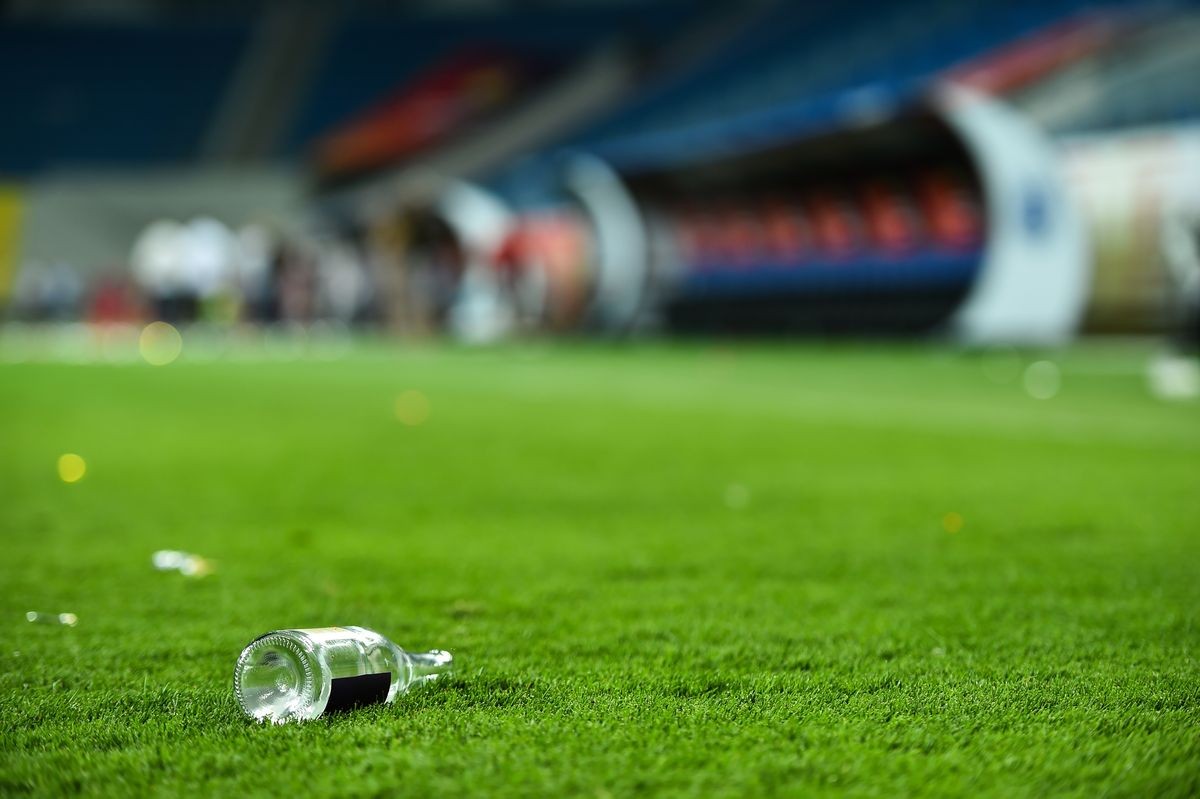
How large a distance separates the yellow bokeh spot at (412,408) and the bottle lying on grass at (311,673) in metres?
5.72

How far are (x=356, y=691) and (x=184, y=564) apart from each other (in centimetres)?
140

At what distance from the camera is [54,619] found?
8.41 ft

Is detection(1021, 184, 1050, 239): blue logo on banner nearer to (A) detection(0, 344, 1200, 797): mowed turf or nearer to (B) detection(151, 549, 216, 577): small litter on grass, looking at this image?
(A) detection(0, 344, 1200, 797): mowed turf

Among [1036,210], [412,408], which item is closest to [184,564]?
[412,408]

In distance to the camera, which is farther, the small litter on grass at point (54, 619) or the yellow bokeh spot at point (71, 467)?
the yellow bokeh spot at point (71, 467)

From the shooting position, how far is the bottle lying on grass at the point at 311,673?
5.93ft

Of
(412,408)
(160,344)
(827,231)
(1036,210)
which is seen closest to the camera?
(412,408)

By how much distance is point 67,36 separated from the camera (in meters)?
43.4

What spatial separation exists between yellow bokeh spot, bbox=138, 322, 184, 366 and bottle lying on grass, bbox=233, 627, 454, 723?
1525cm

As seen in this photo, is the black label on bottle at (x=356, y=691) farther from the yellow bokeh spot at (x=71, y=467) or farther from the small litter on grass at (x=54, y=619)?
the yellow bokeh spot at (x=71, y=467)

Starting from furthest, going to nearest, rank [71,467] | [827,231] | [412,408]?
[827,231], [412,408], [71,467]

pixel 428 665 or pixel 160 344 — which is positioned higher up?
pixel 160 344

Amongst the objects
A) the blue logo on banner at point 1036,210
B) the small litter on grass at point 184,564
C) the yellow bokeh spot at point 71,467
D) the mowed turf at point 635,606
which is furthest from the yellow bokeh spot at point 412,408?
the blue logo on banner at point 1036,210

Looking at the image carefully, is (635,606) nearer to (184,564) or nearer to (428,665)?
(428,665)
